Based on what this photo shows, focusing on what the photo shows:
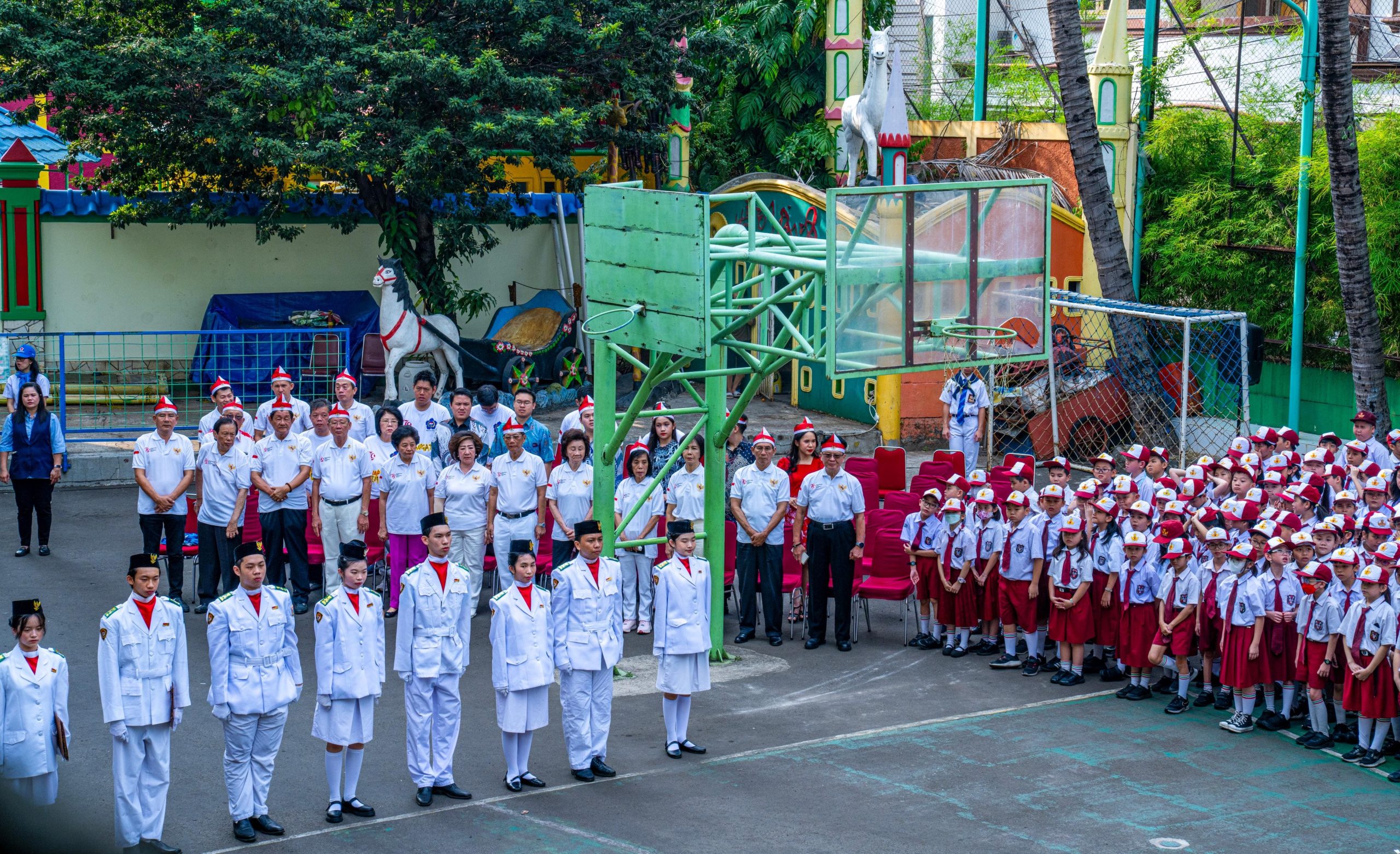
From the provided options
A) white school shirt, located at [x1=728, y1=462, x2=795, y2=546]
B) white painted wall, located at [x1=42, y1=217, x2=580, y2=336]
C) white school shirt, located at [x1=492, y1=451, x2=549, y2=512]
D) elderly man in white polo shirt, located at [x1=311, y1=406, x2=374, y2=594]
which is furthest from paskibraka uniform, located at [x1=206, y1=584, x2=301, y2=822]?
white painted wall, located at [x1=42, y1=217, x2=580, y2=336]

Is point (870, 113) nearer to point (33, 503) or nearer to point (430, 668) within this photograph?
point (33, 503)

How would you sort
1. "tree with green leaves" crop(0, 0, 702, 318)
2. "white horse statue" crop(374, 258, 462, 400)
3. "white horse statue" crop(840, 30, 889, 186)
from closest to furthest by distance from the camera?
"tree with green leaves" crop(0, 0, 702, 318) → "white horse statue" crop(374, 258, 462, 400) → "white horse statue" crop(840, 30, 889, 186)

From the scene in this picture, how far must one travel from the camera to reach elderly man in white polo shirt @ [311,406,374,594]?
1245cm

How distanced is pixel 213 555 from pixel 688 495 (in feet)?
13.4

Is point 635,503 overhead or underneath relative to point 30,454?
underneath

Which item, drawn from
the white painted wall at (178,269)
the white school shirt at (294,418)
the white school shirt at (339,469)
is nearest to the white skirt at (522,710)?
the white school shirt at (339,469)

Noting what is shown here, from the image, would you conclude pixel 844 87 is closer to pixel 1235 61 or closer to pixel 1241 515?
pixel 1235 61

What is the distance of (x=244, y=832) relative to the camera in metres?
8.03

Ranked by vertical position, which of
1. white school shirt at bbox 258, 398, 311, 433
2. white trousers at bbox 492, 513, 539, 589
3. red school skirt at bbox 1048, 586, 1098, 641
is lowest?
red school skirt at bbox 1048, 586, 1098, 641

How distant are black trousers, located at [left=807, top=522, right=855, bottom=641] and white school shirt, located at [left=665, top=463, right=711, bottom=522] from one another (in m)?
Answer: 0.96

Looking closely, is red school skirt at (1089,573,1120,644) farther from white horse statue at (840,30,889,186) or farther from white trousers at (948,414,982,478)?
white horse statue at (840,30,889,186)

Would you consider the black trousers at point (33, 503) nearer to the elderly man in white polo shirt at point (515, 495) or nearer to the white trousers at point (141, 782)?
the elderly man in white polo shirt at point (515, 495)

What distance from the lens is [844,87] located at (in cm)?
2122

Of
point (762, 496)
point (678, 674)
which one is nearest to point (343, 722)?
point (678, 674)
